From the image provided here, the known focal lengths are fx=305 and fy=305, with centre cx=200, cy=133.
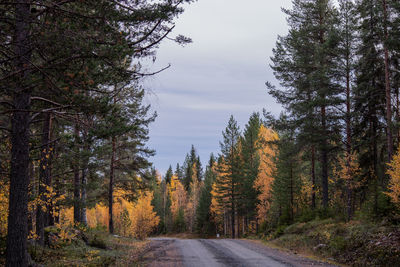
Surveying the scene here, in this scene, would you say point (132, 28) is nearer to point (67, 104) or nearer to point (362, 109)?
point (67, 104)

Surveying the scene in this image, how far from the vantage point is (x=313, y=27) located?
22062mm

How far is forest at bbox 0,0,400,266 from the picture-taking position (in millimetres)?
7449

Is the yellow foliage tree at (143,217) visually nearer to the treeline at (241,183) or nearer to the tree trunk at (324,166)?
the treeline at (241,183)

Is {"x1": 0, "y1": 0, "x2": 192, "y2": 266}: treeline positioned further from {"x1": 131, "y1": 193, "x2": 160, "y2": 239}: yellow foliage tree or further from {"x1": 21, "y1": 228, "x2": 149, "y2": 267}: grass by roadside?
{"x1": 131, "y1": 193, "x2": 160, "y2": 239}: yellow foliage tree

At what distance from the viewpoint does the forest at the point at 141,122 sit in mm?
7449

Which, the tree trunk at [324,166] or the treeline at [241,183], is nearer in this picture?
the tree trunk at [324,166]

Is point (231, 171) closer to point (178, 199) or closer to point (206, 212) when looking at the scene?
point (206, 212)

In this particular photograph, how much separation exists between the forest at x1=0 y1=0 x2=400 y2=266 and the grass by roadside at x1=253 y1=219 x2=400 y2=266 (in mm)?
102

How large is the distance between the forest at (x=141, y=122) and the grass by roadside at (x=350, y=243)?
0.33ft

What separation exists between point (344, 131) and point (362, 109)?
2.01m

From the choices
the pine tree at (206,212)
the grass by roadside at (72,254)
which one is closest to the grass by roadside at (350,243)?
the grass by roadside at (72,254)

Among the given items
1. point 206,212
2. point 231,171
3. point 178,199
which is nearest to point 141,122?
point 231,171

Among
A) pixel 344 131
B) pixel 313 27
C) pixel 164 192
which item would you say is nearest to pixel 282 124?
pixel 344 131

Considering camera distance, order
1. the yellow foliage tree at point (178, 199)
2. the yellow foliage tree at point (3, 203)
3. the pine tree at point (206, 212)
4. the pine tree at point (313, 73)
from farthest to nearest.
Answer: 1. the yellow foliage tree at point (178, 199)
2. the pine tree at point (206, 212)
3. the pine tree at point (313, 73)
4. the yellow foliage tree at point (3, 203)
